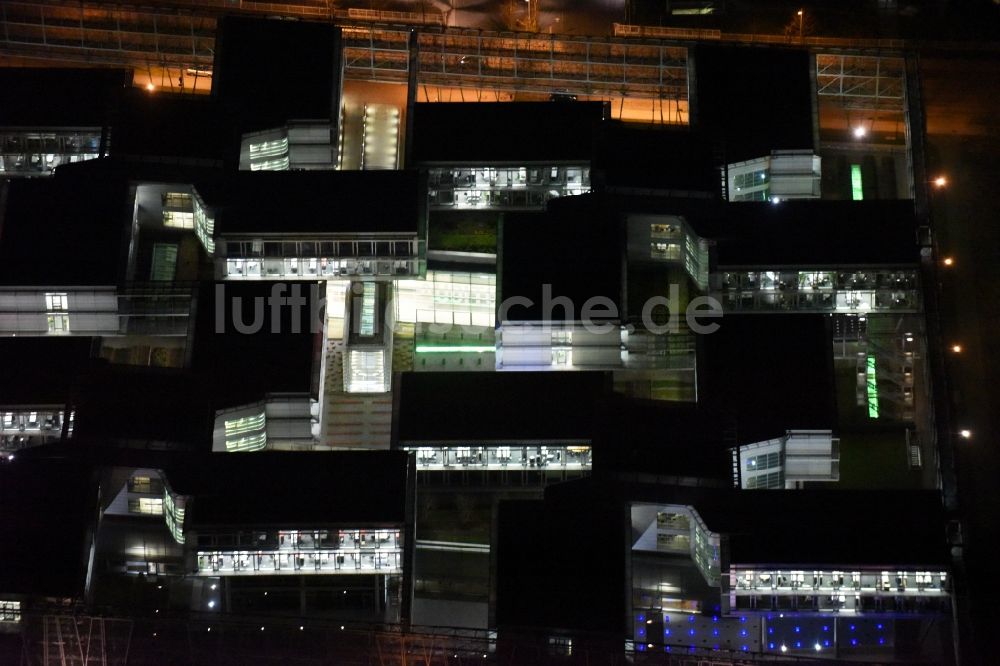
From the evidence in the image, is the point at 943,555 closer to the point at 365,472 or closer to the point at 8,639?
the point at 365,472

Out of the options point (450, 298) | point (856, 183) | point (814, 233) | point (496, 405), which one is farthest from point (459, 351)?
point (856, 183)

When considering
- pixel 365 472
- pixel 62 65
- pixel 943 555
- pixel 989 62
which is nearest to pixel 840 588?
pixel 943 555

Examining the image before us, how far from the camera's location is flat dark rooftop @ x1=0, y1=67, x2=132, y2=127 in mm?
124250

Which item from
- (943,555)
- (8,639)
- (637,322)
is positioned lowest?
(8,639)

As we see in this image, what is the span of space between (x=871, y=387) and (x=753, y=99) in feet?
87.7

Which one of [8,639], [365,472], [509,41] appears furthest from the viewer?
[509,41]

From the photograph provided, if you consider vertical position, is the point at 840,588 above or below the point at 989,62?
below

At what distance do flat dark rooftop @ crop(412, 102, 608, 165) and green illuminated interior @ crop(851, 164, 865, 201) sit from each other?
22.5 m

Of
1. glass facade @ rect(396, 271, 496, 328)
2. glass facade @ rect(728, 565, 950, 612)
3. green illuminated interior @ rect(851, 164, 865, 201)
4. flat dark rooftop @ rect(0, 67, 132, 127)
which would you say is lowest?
glass facade @ rect(728, 565, 950, 612)

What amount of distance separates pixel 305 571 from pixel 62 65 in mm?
56037

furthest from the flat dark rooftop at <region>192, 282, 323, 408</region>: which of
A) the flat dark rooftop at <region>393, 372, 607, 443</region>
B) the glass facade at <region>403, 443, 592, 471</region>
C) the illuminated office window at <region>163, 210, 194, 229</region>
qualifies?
the glass facade at <region>403, 443, 592, 471</region>

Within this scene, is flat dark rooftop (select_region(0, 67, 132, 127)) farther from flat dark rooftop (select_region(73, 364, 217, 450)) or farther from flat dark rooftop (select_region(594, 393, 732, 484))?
flat dark rooftop (select_region(594, 393, 732, 484))

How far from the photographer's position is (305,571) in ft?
355

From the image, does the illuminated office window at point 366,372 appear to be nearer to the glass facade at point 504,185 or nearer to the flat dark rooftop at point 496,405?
the flat dark rooftop at point 496,405
